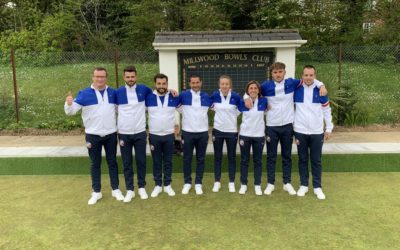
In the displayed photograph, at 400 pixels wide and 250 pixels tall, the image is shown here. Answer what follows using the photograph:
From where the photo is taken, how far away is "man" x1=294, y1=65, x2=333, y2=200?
4395 mm

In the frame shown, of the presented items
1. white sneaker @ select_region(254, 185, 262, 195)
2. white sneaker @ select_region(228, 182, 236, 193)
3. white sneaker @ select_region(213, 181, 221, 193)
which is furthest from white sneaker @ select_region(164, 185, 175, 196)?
white sneaker @ select_region(254, 185, 262, 195)

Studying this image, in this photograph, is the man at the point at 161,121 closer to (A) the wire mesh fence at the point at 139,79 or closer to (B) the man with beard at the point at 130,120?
(B) the man with beard at the point at 130,120

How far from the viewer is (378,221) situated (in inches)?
147

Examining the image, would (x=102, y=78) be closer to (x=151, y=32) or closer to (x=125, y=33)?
(x=151, y=32)

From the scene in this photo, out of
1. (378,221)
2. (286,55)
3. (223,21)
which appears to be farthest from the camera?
(223,21)

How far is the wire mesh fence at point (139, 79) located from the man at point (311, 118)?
4.09m

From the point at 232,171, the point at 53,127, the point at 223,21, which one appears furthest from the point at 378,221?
the point at 223,21

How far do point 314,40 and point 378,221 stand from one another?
525 inches

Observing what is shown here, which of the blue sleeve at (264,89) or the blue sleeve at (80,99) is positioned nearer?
the blue sleeve at (80,99)

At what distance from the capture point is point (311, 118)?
4.39 meters

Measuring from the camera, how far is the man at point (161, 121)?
4.45 metres

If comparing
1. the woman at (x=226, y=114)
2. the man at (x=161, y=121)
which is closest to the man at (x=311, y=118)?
the woman at (x=226, y=114)

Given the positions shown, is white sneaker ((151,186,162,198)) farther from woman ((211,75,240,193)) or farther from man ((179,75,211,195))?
woman ((211,75,240,193))

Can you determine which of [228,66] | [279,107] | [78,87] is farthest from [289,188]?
[78,87]
